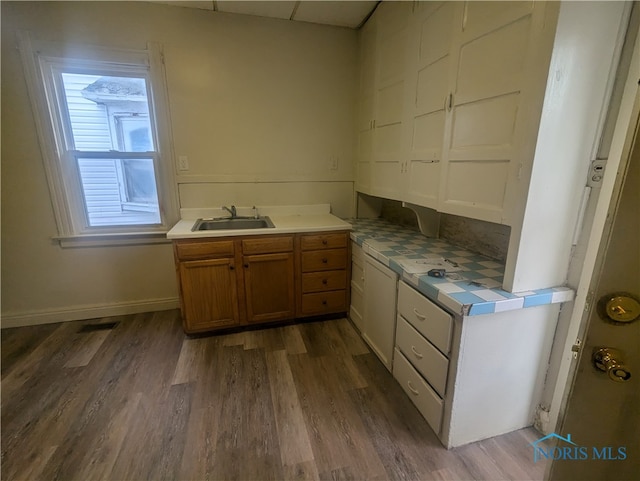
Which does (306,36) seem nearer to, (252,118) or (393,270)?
(252,118)

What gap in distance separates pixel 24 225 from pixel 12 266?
1.16 ft

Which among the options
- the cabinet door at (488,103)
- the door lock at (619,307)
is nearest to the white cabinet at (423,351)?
the cabinet door at (488,103)

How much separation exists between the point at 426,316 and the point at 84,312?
283cm

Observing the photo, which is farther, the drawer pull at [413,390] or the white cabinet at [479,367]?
the drawer pull at [413,390]

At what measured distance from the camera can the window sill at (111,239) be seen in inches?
94.8

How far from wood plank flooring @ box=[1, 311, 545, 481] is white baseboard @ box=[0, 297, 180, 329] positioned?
0.52 feet

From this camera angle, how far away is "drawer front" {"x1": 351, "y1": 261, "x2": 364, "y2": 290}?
2.25 m

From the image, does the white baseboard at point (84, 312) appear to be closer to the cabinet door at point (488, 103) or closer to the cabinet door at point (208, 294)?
the cabinet door at point (208, 294)

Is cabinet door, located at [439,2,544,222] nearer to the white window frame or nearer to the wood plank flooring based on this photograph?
the wood plank flooring

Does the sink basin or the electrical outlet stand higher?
the electrical outlet

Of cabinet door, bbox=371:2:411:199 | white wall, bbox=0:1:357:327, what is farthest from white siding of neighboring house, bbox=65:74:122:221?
cabinet door, bbox=371:2:411:199


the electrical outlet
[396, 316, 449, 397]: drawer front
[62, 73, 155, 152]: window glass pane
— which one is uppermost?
[62, 73, 155, 152]: window glass pane

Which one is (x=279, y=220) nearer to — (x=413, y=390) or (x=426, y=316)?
(x=426, y=316)

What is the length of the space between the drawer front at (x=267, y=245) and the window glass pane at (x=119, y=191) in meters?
0.99
